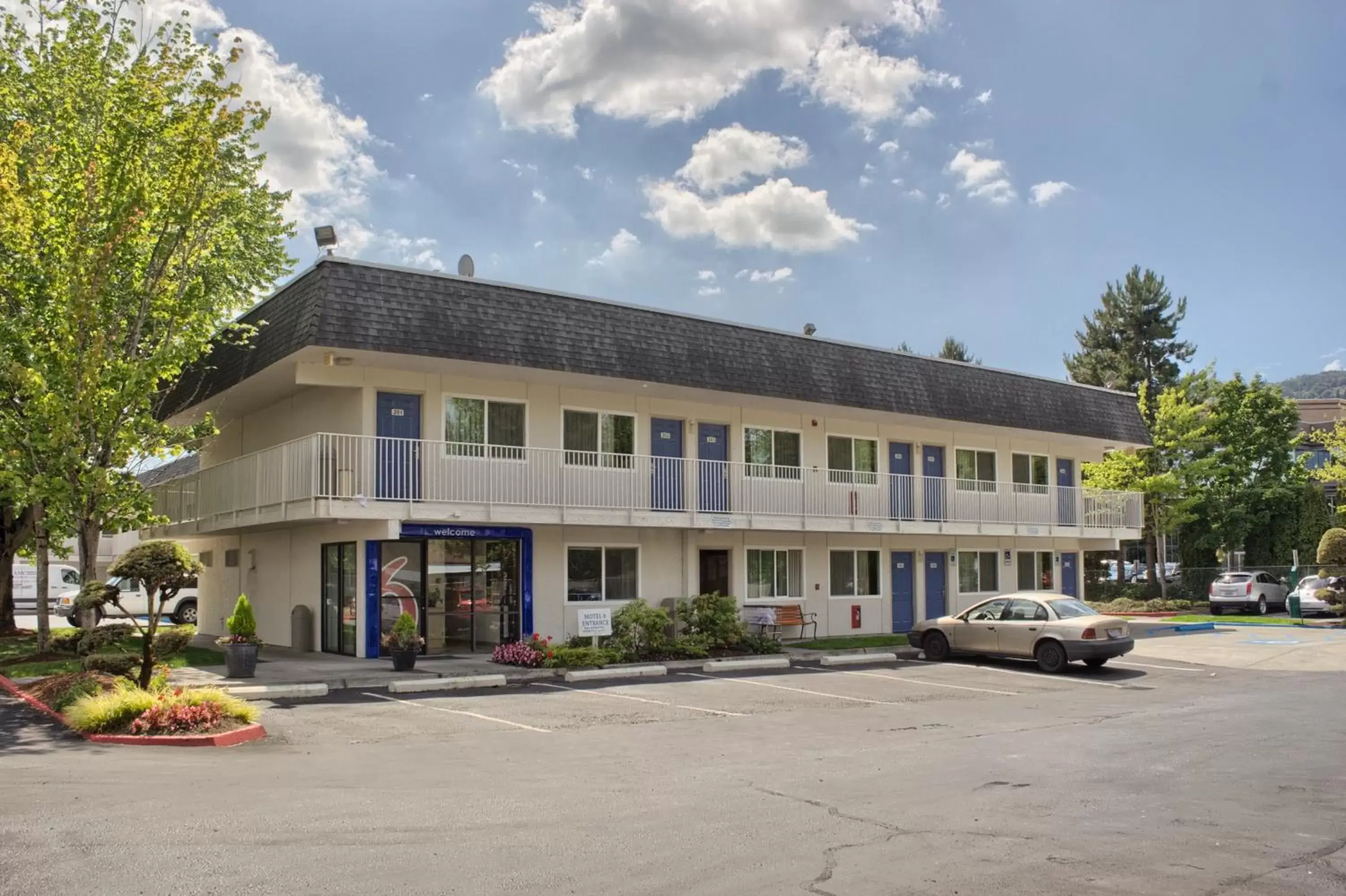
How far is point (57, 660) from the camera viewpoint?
18516 millimetres

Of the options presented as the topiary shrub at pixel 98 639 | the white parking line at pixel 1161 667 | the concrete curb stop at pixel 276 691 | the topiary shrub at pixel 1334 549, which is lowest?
the white parking line at pixel 1161 667

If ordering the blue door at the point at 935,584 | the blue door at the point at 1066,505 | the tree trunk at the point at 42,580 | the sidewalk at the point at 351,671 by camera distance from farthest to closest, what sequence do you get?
1. the blue door at the point at 1066,505
2. the blue door at the point at 935,584
3. the tree trunk at the point at 42,580
4. the sidewalk at the point at 351,671

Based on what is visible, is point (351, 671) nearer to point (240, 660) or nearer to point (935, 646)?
point (240, 660)

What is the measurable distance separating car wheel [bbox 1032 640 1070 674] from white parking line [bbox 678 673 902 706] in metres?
5.39

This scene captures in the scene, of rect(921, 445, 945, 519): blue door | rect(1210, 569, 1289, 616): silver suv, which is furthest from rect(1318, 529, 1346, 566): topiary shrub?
rect(921, 445, 945, 519): blue door

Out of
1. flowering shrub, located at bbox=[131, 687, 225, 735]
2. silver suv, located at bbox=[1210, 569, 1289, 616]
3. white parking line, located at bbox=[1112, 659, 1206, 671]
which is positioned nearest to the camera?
flowering shrub, located at bbox=[131, 687, 225, 735]

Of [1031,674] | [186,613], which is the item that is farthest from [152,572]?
[186,613]

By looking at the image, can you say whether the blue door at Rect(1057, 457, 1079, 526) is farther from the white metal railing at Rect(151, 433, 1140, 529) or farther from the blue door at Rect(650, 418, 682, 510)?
the blue door at Rect(650, 418, 682, 510)

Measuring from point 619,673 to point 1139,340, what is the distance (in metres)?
52.9

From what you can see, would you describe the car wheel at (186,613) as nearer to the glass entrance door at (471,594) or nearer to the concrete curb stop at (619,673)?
the glass entrance door at (471,594)

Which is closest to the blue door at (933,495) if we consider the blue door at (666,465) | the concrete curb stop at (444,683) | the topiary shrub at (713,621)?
the blue door at (666,465)

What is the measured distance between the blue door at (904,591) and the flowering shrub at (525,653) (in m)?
11.9

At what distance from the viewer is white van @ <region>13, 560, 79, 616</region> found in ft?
135

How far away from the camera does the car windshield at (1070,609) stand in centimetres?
2025
